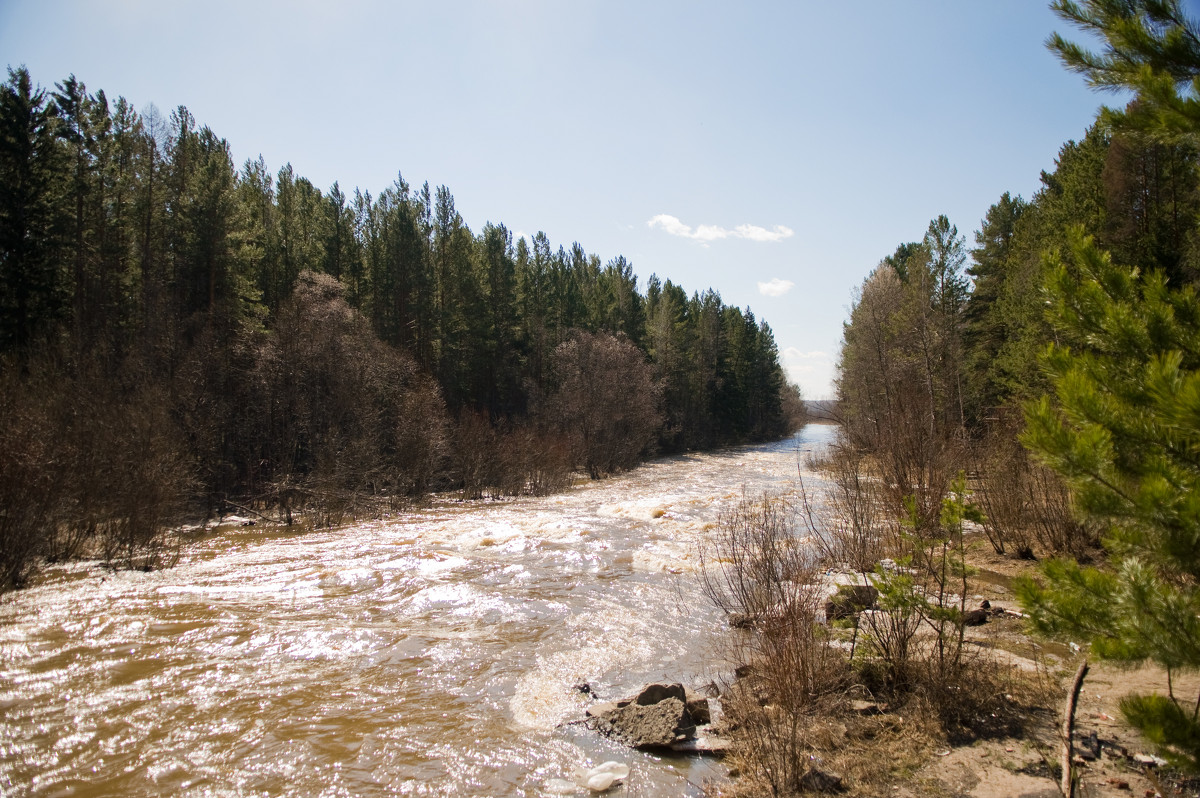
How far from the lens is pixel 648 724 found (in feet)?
21.2

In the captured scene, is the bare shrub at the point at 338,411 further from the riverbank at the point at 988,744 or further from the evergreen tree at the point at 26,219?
the riverbank at the point at 988,744

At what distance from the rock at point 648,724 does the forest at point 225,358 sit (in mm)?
10727

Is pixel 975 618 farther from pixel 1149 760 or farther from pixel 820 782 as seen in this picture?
pixel 820 782

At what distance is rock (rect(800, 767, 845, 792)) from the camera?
4.93 metres

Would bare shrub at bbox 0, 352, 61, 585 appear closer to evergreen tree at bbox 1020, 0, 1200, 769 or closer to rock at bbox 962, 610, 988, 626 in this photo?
evergreen tree at bbox 1020, 0, 1200, 769

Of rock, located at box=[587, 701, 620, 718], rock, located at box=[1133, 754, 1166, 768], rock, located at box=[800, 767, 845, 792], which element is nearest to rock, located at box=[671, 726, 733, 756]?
rock, located at box=[587, 701, 620, 718]

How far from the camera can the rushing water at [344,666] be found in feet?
19.7

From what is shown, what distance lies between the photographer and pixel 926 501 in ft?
27.7

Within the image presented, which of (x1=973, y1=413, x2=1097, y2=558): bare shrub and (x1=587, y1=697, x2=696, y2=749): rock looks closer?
(x1=587, y1=697, x2=696, y2=749): rock

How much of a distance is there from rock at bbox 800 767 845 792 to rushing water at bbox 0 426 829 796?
0.91 m

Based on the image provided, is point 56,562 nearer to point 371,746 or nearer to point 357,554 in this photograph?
point 357,554

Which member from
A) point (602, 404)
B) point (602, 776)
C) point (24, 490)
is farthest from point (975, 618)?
point (602, 404)

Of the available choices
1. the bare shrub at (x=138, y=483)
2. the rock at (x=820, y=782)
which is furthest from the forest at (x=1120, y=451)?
the bare shrub at (x=138, y=483)

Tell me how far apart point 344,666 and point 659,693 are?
4.29m
